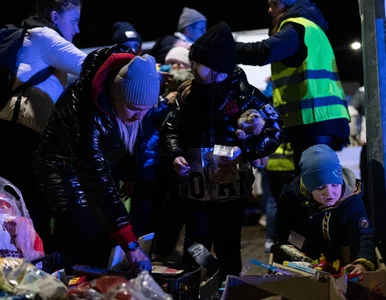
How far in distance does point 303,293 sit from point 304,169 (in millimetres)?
847

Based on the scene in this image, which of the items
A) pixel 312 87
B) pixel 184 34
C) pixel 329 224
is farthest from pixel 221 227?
pixel 184 34

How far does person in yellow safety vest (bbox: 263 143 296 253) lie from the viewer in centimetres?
499

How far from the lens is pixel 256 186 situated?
22.5 ft

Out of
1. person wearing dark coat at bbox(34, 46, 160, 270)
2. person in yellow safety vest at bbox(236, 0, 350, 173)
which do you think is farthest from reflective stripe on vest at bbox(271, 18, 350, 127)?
person wearing dark coat at bbox(34, 46, 160, 270)

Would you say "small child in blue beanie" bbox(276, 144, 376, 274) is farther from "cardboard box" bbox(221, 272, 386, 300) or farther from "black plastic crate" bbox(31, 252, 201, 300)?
"black plastic crate" bbox(31, 252, 201, 300)

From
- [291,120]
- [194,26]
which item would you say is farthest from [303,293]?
[194,26]

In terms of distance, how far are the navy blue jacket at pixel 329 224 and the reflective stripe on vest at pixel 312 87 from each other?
0.60m

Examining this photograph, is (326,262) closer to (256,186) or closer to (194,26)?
(194,26)

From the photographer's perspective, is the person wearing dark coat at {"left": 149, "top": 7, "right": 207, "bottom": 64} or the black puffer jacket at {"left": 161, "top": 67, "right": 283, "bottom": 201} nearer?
the black puffer jacket at {"left": 161, "top": 67, "right": 283, "bottom": 201}

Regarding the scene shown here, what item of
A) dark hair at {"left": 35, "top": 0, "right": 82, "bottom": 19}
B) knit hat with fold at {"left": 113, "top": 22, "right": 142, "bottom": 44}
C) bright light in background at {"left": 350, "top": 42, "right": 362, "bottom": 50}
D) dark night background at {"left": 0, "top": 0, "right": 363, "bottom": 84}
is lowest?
bright light in background at {"left": 350, "top": 42, "right": 362, "bottom": 50}

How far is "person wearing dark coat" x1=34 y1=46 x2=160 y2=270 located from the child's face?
1000 mm

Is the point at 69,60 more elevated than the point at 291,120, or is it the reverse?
the point at 69,60

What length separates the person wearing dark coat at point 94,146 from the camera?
2842 mm

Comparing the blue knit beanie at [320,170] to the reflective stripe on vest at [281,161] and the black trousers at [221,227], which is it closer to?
the black trousers at [221,227]
